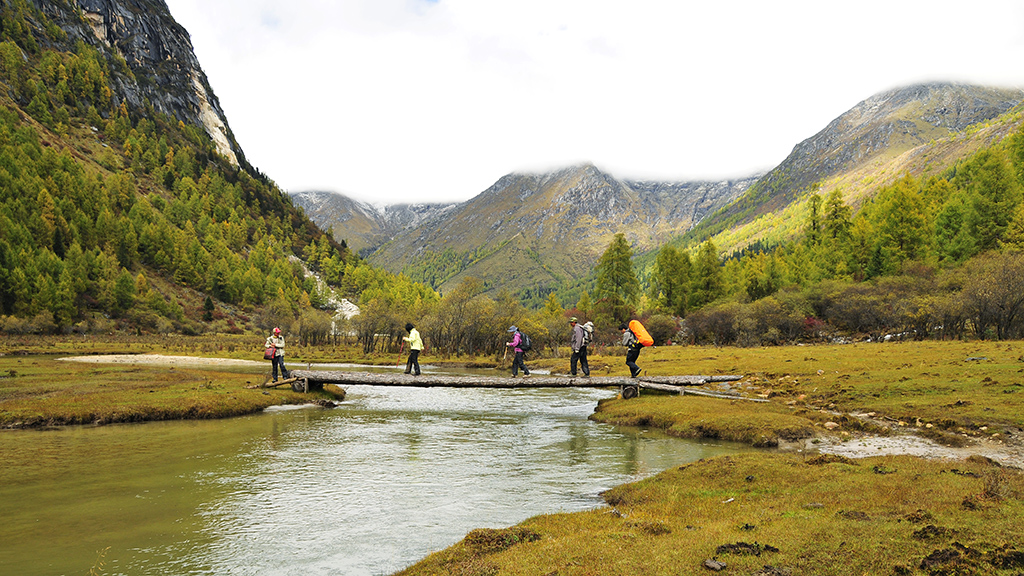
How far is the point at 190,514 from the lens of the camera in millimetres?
12680

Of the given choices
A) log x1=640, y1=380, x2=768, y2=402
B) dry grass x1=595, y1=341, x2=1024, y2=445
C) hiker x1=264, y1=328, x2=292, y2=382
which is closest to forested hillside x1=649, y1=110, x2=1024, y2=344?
dry grass x1=595, y1=341, x2=1024, y2=445

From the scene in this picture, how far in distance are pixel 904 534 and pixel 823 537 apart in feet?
3.98

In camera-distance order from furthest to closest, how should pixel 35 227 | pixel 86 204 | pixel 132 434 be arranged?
1. pixel 86 204
2. pixel 35 227
3. pixel 132 434

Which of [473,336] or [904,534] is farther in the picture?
[473,336]

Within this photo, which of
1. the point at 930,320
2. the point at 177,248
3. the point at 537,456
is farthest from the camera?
the point at 177,248

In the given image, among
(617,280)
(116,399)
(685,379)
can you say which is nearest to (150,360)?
(116,399)

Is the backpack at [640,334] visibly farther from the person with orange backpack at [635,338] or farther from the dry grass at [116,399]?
the dry grass at [116,399]

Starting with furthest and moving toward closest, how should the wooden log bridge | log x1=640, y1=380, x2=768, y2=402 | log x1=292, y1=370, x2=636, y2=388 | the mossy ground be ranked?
log x1=640, y1=380, x2=768, y2=402 < the wooden log bridge < log x1=292, y1=370, x2=636, y2=388 < the mossy ground

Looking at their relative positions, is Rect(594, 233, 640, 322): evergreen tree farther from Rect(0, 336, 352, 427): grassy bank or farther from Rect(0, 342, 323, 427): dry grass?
Rect(0, 342, 323, 427): dry grass

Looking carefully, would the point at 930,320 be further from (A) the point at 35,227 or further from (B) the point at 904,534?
(A) the point at 35,227

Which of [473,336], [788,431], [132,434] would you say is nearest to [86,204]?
[473,336]

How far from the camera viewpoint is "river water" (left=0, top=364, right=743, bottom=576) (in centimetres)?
1033

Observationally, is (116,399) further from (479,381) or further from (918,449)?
(918,449)

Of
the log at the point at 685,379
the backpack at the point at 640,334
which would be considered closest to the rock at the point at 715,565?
the backpack at the point at 640,334
